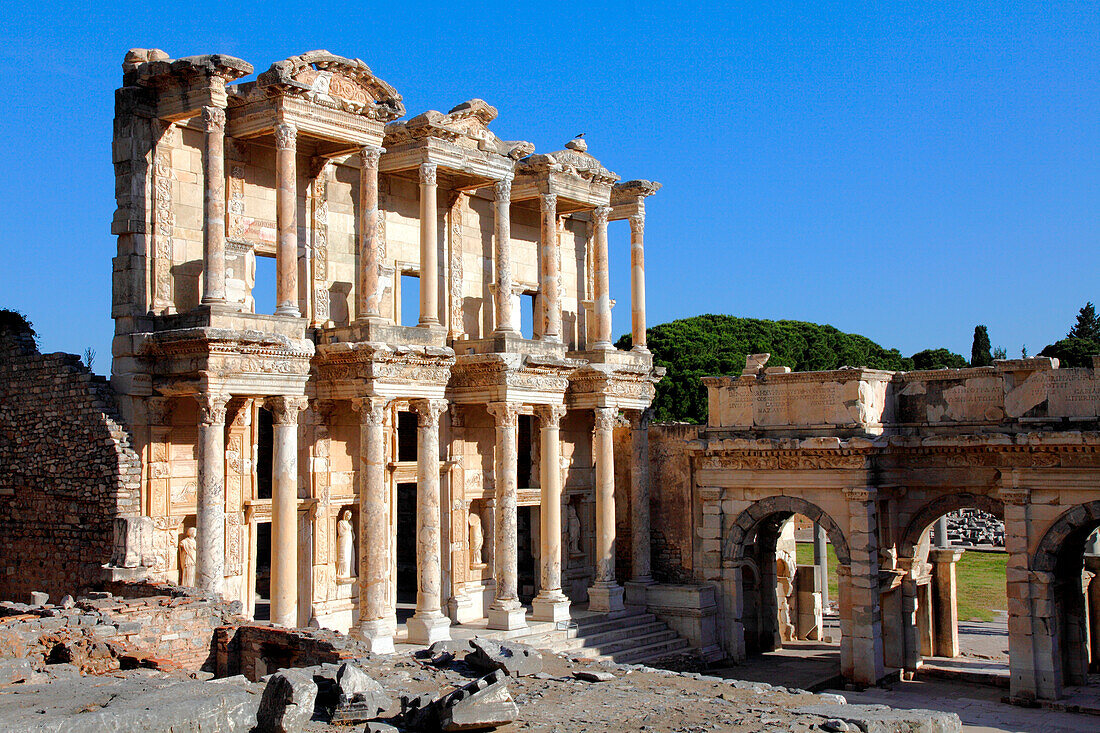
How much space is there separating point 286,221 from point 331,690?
977cm

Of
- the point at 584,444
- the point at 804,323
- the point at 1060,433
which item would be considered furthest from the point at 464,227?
the point at 804,323

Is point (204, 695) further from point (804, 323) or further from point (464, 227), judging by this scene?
point (804, 323)

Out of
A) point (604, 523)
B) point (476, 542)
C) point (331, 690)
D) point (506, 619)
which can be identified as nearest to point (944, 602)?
point (604, 523)

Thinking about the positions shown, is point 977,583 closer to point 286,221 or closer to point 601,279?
point 601,279

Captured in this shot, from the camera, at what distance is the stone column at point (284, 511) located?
1902cm

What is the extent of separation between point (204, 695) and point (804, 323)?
54638mm

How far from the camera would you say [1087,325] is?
59500 mm

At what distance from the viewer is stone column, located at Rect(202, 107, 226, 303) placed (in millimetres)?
18578

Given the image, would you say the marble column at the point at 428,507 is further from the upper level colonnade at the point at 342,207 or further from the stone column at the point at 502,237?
the stone column at the point at 502,237

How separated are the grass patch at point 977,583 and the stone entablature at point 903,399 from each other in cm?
904

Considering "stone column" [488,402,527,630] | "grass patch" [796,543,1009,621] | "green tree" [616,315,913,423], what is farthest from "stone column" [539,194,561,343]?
"green tree" [616,315,913,423]

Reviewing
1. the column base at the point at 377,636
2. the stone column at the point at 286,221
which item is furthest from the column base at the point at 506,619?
the stone column at the point at 286,221

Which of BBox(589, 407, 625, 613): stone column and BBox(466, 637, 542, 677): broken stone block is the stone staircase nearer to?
BBox(589, 407, 625, 613): stone column

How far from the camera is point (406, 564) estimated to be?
95.4 feet
